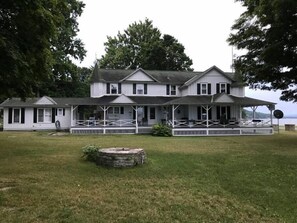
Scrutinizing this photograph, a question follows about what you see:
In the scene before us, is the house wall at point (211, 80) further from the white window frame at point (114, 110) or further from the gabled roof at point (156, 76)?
the white window frame at point (114, 110)

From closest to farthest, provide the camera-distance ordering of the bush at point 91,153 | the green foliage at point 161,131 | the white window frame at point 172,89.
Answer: the bush at point 91,153 → the green foliage at point 161,131 → the white window frame at point 172,89

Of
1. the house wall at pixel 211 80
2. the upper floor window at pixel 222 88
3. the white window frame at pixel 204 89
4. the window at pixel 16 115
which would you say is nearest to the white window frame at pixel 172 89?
the house wall at pixel 211 80

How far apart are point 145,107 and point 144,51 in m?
21.6

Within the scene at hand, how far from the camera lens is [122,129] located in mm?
30484

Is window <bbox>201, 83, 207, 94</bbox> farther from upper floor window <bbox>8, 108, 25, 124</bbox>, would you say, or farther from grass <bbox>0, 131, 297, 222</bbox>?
grass <bbox>0, 131, 297, 222</bbox>

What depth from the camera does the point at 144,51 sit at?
53.7 m

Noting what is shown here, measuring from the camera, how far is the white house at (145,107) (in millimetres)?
30750

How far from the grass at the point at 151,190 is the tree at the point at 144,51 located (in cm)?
3993

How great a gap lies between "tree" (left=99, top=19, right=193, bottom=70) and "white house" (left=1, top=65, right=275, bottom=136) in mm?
16180

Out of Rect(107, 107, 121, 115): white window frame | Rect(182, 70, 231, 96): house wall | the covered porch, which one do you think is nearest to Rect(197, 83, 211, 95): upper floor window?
Rect(182, 70, 231, 96): house wall

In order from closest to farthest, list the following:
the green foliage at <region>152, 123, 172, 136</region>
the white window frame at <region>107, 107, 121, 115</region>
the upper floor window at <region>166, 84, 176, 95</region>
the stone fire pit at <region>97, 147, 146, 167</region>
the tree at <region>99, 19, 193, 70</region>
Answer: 1. the stone fire pit at <region>97, 147, 146, 167</region>
2. the green foliage at <region>152, 123, 172, 136</region>
3. the white window frame at <region>107, 107, 121, 115</region>
4. the upper floor window at <region>166, 84, 176, 95</region>
5. the tree at <region>99, 19, 193, 70</region>

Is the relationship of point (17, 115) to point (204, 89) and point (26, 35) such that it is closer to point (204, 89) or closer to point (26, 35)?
point (204, 89)

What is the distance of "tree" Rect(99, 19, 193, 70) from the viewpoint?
51.9m

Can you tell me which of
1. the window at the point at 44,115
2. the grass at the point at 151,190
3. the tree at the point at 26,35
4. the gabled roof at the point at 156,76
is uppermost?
the gabled roof at the point at 156,76
